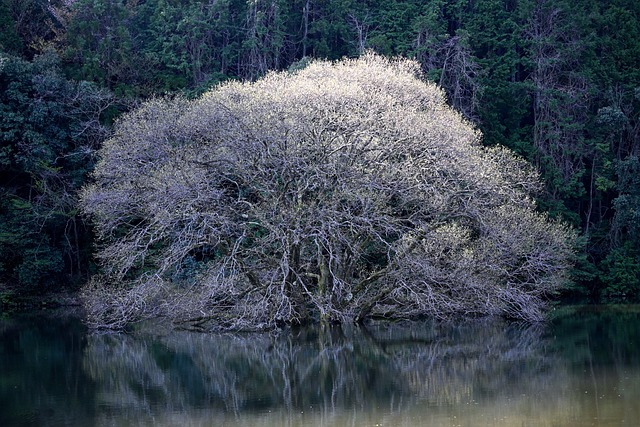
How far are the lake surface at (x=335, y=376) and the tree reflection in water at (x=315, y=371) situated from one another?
1.1 inches

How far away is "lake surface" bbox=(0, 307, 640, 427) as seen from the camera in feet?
41.6

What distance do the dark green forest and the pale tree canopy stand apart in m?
6.37

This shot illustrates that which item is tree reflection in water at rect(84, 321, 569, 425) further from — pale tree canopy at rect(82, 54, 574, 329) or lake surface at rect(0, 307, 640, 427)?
pale tree canopy at rect(82, 54, 574, 329)

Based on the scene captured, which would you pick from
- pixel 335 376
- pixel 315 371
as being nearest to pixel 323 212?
pixel 315 371

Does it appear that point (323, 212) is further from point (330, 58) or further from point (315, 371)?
point (330, 58)

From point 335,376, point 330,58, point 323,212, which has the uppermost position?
point 330,58

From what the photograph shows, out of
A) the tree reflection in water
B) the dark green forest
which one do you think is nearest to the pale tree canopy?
the tree reflection in water

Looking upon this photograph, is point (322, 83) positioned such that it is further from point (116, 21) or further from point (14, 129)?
point (116, 21)

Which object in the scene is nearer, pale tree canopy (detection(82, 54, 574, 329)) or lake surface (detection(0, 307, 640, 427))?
lake surface (detection(0, 307, 640, 427))

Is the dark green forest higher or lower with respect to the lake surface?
higher

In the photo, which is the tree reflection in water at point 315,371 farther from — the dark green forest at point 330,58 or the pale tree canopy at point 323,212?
the dark green forest at point 330,58

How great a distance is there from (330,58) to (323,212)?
56.5 feet

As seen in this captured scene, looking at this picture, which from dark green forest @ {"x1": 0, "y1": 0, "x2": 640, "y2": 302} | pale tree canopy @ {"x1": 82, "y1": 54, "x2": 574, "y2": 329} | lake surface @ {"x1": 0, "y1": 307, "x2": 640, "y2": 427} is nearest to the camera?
lake surface @ {"x1": 0, "y1": 307, "x2": 640, "y2": 427}

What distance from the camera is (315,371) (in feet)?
55.3
